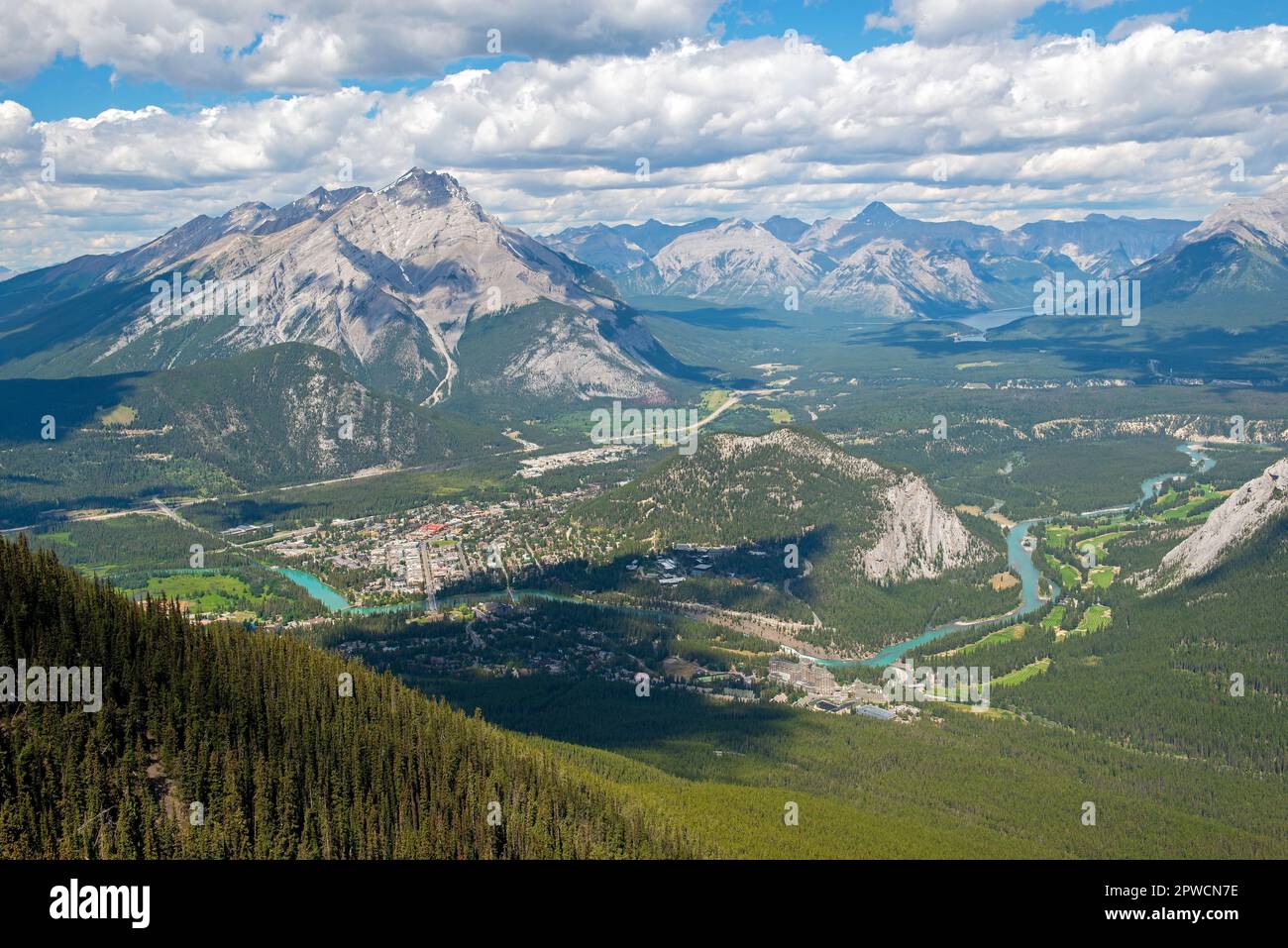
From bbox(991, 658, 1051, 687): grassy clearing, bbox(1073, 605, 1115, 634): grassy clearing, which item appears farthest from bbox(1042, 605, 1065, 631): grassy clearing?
bbox(991, 658, 1051, 687): grassy clearing

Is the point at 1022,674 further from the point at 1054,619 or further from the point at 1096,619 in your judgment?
the point at 1096,619

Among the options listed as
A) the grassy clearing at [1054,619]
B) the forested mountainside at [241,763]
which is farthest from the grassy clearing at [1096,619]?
the forested mountainside at [241,763]

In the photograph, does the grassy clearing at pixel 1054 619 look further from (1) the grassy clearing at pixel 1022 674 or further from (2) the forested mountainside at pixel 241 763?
(2) the forested mountainside at pixel 241 763

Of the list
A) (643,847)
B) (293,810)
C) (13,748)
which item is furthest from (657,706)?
(13,748)

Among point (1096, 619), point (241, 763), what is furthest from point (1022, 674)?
point (241, 763)

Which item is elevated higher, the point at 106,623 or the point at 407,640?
the point at 106,623

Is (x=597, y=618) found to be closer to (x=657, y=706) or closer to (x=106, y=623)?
(x=657, y=706)

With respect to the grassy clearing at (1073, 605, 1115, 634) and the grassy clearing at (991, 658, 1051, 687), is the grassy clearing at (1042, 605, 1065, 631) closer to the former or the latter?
the grassy clearing at (1073, 605, 1115, 634)
